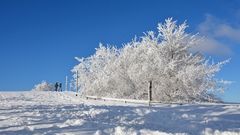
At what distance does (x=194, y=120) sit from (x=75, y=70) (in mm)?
29899

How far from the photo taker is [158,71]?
39562 mm

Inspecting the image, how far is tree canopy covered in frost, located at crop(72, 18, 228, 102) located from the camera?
38.3m

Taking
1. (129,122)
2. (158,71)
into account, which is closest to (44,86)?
(158,71)

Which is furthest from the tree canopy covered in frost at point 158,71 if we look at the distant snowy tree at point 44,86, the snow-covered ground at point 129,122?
the distant snowy tree at point 44,86

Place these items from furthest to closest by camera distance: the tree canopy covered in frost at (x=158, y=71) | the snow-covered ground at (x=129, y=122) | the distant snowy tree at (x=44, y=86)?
the distant snowy tree at (x=44, y=86) → the tree canopy covered in frost at (x=158, y=71) → the snow-covered ground at (x=129, y=122)

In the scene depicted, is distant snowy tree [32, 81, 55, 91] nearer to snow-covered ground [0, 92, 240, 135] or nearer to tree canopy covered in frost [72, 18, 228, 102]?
tree canopy covered in frost [72, 18, 228, 102]

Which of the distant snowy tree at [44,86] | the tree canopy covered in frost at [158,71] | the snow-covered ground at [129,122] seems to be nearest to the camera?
the snow-covered ground at [129,122]

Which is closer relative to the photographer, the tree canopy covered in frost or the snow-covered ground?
the snow-covered ground

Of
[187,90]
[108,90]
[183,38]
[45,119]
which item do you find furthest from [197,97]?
[45,119]

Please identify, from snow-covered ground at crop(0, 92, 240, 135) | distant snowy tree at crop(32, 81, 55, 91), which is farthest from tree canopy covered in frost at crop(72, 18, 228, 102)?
distant snowy tree at crop(32, 81, 55, 91)

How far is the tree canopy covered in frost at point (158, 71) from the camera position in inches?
1510

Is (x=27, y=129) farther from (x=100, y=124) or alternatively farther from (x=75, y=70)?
(x=75, y=70)

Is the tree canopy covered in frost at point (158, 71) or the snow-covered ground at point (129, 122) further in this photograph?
the tree canopy covered in frost at point (158, 71)

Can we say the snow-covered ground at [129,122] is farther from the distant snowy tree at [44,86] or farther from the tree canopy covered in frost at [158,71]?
the distant snowy tree at [44,86]
